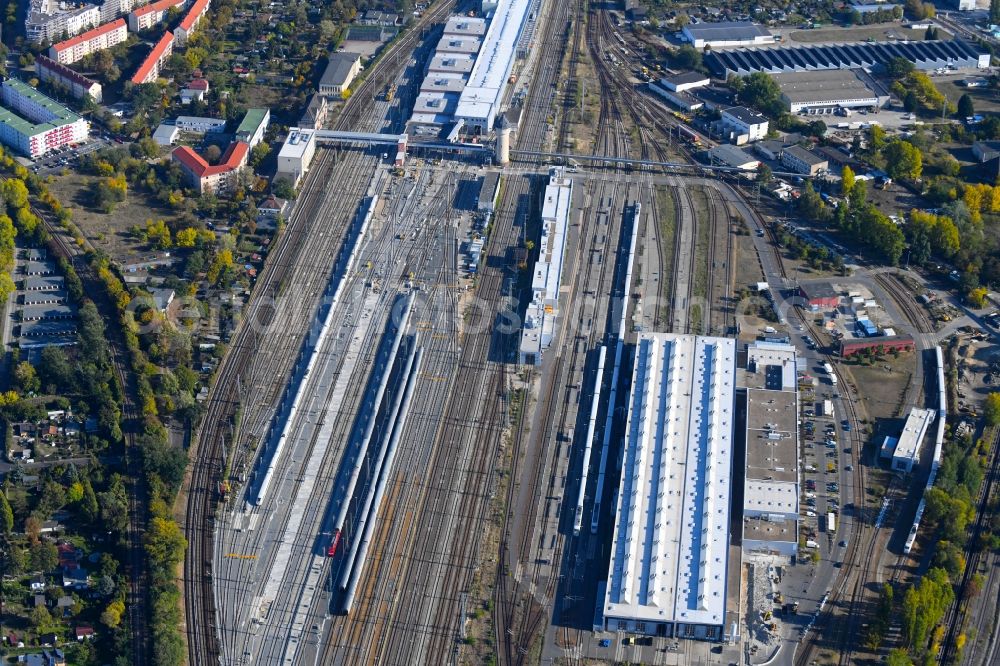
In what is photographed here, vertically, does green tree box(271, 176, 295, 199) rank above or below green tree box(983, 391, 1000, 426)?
above

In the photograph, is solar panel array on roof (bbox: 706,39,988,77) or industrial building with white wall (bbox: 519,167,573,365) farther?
solar panel array on roof (bbox: 706,39,988,77)

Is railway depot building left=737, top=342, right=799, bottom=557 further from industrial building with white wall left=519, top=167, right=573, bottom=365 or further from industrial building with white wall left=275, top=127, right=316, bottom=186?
industrial building with white wall left=275, top=127, right=316, bottom=186

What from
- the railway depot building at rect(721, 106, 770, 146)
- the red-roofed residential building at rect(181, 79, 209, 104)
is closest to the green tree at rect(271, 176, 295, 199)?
the red-roofed residential building at rect(181, 79, 209, 104)

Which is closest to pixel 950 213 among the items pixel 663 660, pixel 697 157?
pixel 697 157

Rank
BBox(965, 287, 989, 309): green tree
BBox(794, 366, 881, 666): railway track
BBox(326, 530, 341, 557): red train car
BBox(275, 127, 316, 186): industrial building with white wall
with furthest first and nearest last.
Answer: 1. BBox(275, 127, 316, 186): industrial building with white wall
2. BBox(965, 287, 989, 309): green tree
3. BBox(326, 530, 341, 557): red train car
4. BBox(794, 366, 881, 666): railway track

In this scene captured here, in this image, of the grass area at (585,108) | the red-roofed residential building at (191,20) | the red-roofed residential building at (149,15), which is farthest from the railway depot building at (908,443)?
the red-roofed residential building at (149,15)

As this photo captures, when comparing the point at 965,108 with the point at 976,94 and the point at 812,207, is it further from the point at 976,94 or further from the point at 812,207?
the point at 812,207

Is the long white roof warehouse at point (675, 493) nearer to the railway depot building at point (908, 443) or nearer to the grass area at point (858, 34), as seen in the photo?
the railway depot building at point (908, 443)
